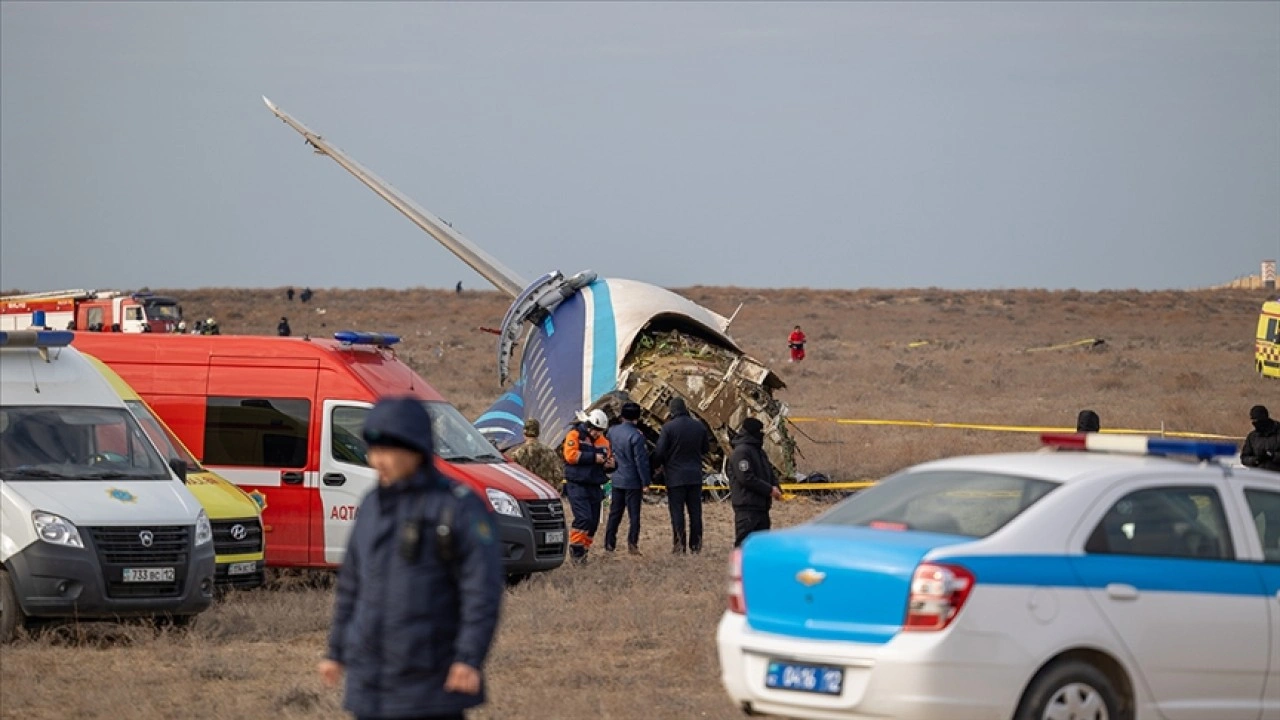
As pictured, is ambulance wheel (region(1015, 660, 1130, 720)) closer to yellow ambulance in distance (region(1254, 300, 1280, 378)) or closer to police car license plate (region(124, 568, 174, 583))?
police car license plate (region(124, 568, 174, 583))

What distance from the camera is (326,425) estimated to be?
51.3ft

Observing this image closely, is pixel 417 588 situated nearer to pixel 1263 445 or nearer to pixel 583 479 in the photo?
pixel 583 479

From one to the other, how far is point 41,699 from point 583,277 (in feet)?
52.4

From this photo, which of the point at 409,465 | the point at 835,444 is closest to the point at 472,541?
the point at 409,465

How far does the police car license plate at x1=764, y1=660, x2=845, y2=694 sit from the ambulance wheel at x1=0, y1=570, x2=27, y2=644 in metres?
6.11

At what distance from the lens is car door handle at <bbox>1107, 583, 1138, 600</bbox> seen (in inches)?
319

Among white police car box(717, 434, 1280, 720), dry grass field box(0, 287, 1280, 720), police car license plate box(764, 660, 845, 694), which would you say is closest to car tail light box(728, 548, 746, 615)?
white police car box(717, 434, 1280, 720)

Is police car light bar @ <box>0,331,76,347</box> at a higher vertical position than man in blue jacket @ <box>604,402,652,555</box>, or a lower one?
higher

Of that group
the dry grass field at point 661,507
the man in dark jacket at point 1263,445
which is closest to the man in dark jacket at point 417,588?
the dry grass field at point 661,507

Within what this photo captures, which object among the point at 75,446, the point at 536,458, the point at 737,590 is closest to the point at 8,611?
the point at 75,446

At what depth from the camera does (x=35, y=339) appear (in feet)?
42.7

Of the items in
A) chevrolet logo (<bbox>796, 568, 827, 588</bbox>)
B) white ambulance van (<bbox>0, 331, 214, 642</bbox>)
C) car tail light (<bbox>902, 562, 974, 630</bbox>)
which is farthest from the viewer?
white ambulance van (<bbox>0, 331, 214, 642</bbox>)

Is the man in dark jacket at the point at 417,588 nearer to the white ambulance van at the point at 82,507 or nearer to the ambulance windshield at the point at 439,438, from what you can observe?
the white ambulance van at the point at 82,507

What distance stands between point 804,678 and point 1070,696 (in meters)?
1.19
